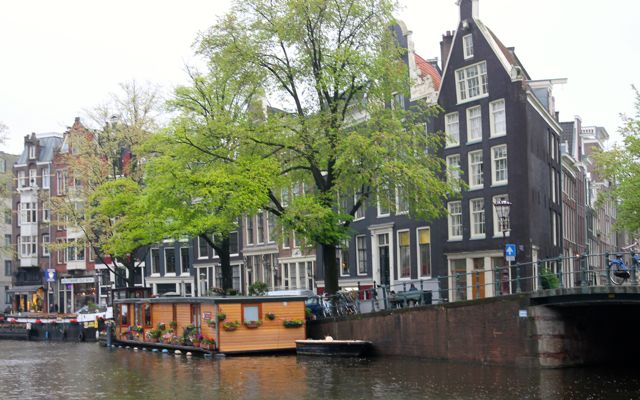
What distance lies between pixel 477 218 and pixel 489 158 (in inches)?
120

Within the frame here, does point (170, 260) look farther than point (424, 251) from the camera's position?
Yes

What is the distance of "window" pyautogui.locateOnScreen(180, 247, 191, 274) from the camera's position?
68750 millimetres

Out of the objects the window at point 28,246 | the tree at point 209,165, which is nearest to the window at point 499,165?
the tree at point 209,165

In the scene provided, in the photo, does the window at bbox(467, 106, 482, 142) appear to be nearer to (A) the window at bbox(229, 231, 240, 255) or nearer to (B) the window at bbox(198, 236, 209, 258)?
(A) the window at bbox(229, 231, 240, 255)

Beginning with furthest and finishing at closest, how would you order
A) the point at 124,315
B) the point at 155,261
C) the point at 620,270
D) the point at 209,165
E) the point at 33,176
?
the point at 33,176
the point at 155,261
the point at 124,315
the point at 209,165
the point at 620,270

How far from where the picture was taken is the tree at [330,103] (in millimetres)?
34531

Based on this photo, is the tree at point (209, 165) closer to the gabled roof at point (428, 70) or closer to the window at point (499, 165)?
the gabled roof at point (428, 70)

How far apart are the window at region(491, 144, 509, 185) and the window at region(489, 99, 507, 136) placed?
2.53 feet

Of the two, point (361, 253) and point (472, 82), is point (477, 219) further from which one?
point (361, 253)

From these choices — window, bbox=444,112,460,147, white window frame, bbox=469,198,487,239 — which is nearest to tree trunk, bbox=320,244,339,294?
white window frame, bbox=469,198,487,239

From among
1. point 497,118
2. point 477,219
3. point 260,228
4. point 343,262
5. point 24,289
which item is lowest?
point 24,289

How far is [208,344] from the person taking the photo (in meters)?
35.4

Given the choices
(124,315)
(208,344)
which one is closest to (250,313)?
(208,344)

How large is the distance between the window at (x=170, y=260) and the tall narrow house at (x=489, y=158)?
2924cm
